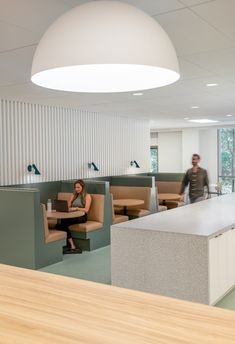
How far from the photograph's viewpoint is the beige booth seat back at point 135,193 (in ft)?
25.6

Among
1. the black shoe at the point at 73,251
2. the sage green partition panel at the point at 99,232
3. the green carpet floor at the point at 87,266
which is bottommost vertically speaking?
the green carpet floor at the point at 87,266

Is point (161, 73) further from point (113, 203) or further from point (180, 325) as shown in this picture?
point (113, 203)

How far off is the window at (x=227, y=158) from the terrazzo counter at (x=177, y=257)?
991cm

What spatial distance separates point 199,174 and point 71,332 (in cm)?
545

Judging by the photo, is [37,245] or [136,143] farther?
[136,143]

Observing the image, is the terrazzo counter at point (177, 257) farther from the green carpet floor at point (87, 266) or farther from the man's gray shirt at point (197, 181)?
the man's gray shirt at point (197, 181)

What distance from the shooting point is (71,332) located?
90 cm

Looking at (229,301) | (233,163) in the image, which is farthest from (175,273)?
(233,163)

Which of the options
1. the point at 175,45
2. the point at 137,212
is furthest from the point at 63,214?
the point at 175,45

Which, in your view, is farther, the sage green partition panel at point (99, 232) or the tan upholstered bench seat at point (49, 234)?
the sage green partition panel at point (99, 232)

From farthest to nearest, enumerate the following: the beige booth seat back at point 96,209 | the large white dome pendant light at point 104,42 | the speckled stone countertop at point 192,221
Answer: the beige booth seat back at point 96,209
the speckled stone countertop at point 192,221
the large white dome pendant light at point 104,42

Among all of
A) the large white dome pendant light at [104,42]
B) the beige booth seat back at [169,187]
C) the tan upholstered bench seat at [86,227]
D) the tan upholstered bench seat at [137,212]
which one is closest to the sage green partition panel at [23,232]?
the tan upholstered bench seat at [86,227]

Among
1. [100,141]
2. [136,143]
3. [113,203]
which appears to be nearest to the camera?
[113,203]

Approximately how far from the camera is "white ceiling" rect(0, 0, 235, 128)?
2.58 meters
